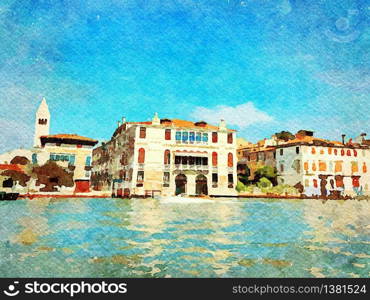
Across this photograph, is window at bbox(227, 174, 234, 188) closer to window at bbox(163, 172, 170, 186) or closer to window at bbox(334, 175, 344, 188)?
window at bbox(163, 172, 170, 186)

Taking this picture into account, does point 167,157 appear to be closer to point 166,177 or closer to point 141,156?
point 166,177

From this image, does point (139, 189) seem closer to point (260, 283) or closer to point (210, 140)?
point (210, 140)

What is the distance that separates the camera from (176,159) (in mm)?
23109

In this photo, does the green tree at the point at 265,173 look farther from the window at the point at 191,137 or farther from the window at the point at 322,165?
the window at the point at 191,137

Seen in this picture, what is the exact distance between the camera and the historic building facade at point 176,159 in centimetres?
2239

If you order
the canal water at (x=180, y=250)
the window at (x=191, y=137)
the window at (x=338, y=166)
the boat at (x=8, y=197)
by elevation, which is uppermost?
the window at (x=191, y=137)

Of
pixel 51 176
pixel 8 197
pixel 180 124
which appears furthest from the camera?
pixel 180 124

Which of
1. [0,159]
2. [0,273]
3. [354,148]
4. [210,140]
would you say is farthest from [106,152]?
[0,273]

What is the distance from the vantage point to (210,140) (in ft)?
78.3

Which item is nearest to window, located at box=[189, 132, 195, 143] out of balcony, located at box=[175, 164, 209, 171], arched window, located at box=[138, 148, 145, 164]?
balcony, located at box=[175, 164, 209, 171]

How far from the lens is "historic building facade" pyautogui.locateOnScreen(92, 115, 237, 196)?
2239 cm

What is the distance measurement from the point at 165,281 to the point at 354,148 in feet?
90.8

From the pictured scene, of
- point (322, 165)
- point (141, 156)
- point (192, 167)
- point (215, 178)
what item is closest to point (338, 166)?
point (322, 165)

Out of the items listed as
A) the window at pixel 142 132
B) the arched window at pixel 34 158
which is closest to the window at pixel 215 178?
the window at pixel 142 132
